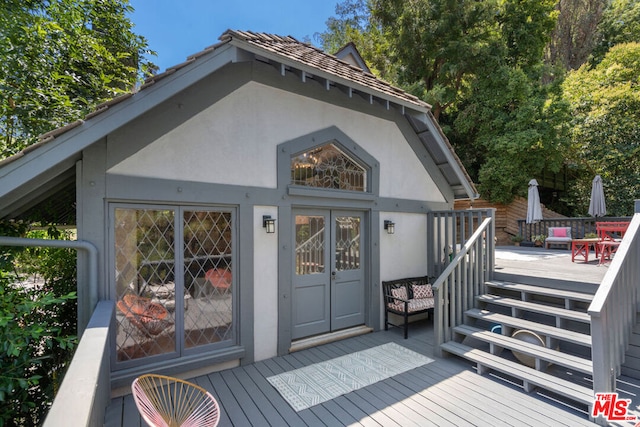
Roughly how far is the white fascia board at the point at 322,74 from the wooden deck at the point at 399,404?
3910mm

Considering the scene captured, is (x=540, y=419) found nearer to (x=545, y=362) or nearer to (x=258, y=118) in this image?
(x=545, y=362)

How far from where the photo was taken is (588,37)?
1886 cm

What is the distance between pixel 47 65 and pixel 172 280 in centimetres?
443

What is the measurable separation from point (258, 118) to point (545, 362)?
4842 millimetres

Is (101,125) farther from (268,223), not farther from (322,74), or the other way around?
(322,74)

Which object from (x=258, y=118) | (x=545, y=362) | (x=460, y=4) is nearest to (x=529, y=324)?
(x=545, y=362)

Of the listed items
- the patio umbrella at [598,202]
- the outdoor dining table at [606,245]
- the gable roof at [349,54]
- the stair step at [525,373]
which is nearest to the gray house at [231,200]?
the gable roof at [349,54]

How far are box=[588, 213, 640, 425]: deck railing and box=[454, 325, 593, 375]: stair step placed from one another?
219 millimetres

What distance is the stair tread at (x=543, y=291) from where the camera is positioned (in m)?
4.12

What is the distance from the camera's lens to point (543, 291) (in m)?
4.50

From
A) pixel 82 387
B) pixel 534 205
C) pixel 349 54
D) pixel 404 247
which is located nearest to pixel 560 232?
pixel 534 205
